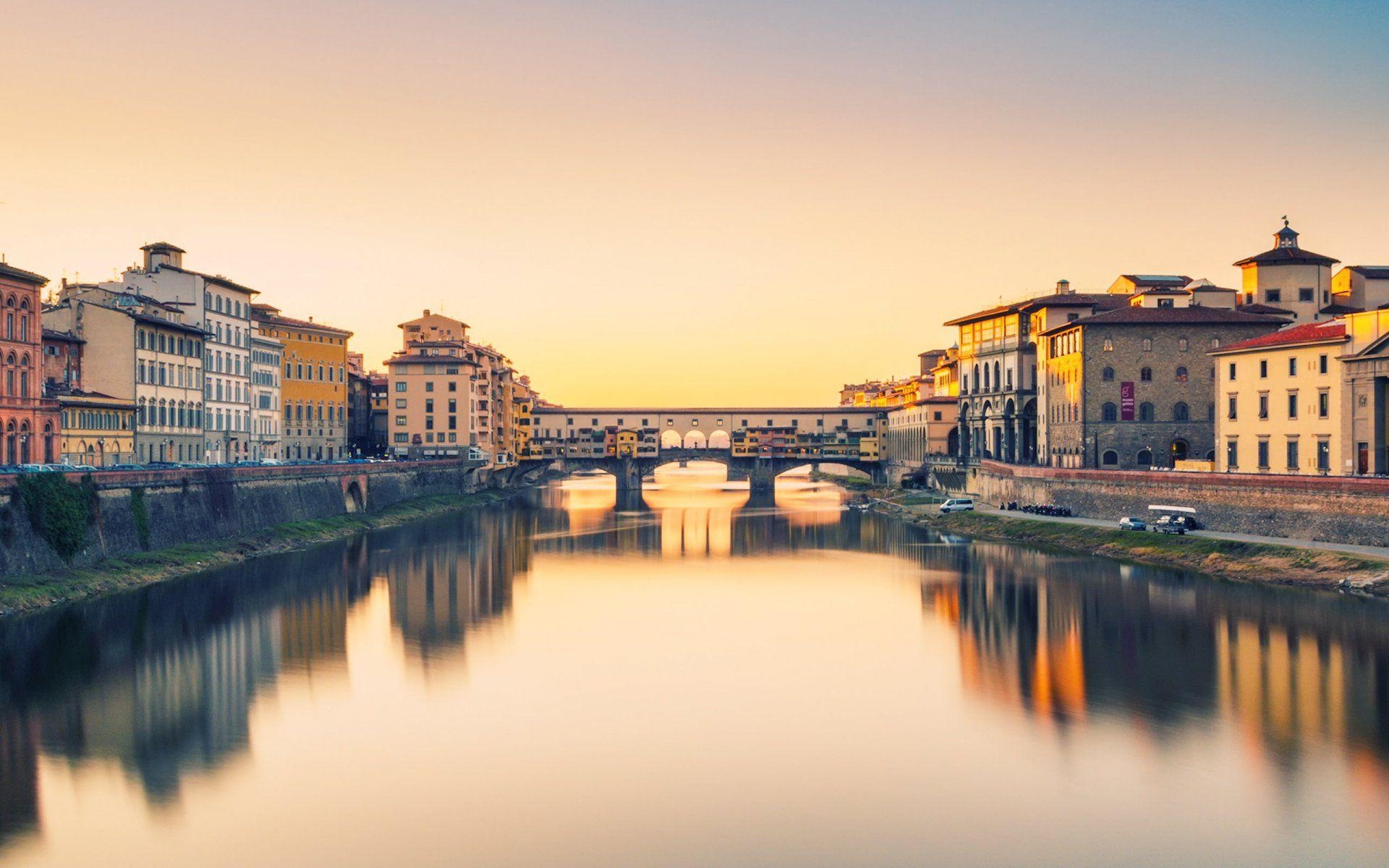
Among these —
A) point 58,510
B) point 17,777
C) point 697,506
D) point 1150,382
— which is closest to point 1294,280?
point 1150,382

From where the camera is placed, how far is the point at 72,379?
68.4 metres

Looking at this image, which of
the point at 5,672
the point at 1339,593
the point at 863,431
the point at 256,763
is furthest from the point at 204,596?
the point at 863,431

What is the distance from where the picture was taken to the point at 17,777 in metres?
26.6

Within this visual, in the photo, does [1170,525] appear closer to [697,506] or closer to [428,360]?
[697,506]

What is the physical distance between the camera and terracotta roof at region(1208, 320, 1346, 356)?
197 feet

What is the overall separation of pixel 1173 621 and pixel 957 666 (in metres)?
10.3

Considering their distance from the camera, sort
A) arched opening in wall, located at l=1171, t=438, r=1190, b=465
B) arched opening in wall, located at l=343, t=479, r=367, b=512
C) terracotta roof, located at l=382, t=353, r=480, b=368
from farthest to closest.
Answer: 1. terracotta roof, located at l=382, t=353, r=480, b=368
2. arched opening in wall, located at l=343, t=479, r=367, b=512
3. arched opening in wall, located at l=1171, t=438, r=1190, b=465

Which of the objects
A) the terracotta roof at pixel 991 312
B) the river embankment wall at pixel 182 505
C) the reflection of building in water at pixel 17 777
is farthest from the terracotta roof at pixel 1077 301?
the reflection of building in water at pixel 17 777

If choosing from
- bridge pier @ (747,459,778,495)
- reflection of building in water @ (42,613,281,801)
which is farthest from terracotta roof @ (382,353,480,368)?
reflection of building in water @ (42,613,281,801)

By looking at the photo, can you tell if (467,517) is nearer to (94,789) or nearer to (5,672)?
(5,672)

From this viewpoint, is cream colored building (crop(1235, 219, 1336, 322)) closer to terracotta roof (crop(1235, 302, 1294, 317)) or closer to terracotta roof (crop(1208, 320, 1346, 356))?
terracotta roof (crop(1235, 302, 1294, 317))

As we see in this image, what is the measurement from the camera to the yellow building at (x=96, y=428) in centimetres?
6450

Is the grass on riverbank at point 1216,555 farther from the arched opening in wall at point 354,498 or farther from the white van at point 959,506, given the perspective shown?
the arched opening in wall at point 354,498

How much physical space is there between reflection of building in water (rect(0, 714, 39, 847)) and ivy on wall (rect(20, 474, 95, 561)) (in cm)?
1871
